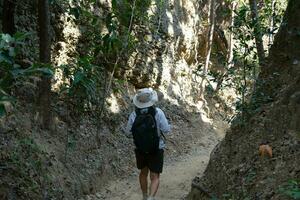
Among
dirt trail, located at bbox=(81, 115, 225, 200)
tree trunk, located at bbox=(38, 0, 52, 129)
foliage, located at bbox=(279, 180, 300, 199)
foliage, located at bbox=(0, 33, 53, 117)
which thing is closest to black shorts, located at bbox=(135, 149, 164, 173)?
dirt trail, located at bbox=(81, 115, 225, 200)

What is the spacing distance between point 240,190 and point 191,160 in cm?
600

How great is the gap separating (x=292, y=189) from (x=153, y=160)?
2961 mm

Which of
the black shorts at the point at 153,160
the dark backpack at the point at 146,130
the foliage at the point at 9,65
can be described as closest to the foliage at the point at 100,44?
the dark backpack at the point at 146,130

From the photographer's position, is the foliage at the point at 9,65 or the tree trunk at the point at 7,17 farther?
the tree trunk at the point at 7,17

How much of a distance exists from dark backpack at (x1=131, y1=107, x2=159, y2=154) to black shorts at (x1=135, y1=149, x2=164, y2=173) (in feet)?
0.53

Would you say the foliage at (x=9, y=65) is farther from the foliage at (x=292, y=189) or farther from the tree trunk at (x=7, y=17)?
the tree trunk at (x=7, y=17)

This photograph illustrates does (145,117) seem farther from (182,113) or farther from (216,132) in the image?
(216,132)

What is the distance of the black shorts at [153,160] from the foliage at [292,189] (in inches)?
92.1

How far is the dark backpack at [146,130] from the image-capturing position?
617 centimetres

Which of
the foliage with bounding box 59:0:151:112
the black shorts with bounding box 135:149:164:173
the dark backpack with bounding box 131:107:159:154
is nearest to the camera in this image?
the dark backpack with bounding box 131:107:159:154

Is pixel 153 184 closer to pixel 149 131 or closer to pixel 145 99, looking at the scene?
pixel 149 131

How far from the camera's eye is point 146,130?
20.2ft

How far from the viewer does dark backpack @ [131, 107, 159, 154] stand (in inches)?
243

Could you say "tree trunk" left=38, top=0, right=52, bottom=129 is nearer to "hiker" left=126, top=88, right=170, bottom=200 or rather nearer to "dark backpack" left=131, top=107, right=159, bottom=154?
"hiker" left=126, top=88, right=170, bottom=200
